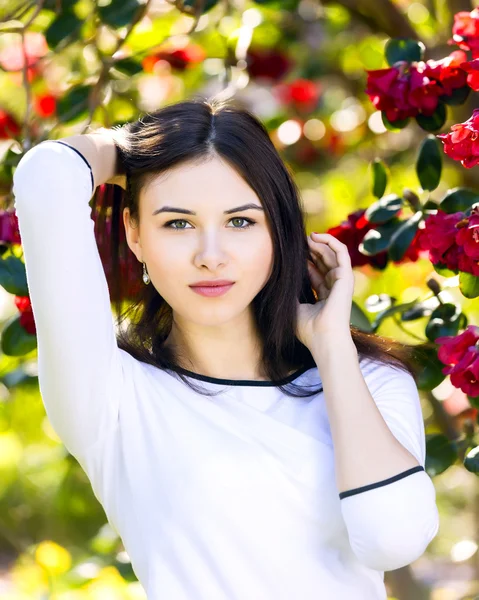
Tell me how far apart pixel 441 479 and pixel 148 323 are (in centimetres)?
253

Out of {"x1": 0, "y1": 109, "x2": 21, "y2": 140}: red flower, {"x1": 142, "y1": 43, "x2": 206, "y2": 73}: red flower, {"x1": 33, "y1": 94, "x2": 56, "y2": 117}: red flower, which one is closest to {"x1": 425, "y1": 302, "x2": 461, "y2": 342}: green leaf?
{"x1": 142, "y1": 43, "x2": 206, "y2": 73}: red flower

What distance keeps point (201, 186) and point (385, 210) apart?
0.53m

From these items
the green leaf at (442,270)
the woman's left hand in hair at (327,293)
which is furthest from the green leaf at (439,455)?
the woman's left hand in hair at (327,293)

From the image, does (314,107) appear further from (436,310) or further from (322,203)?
(436,310)

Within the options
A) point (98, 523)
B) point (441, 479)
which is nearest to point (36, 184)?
point (98, 523)

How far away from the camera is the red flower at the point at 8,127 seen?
2.59m

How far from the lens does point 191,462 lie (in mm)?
1320

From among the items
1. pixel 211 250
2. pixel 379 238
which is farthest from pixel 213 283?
pixel 379 238

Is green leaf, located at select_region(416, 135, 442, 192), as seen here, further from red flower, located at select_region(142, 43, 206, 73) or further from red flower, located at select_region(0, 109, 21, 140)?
red flower, located at select_region(0, 109, 21, 140)

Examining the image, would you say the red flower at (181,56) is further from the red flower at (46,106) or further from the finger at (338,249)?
the finger at (338,249)

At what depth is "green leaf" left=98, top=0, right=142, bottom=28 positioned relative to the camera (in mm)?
1961

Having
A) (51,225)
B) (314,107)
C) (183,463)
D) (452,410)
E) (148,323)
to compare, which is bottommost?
(452,410)

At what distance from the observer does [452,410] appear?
2789 mm

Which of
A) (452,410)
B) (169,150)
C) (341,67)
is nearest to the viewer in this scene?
(169,150)
